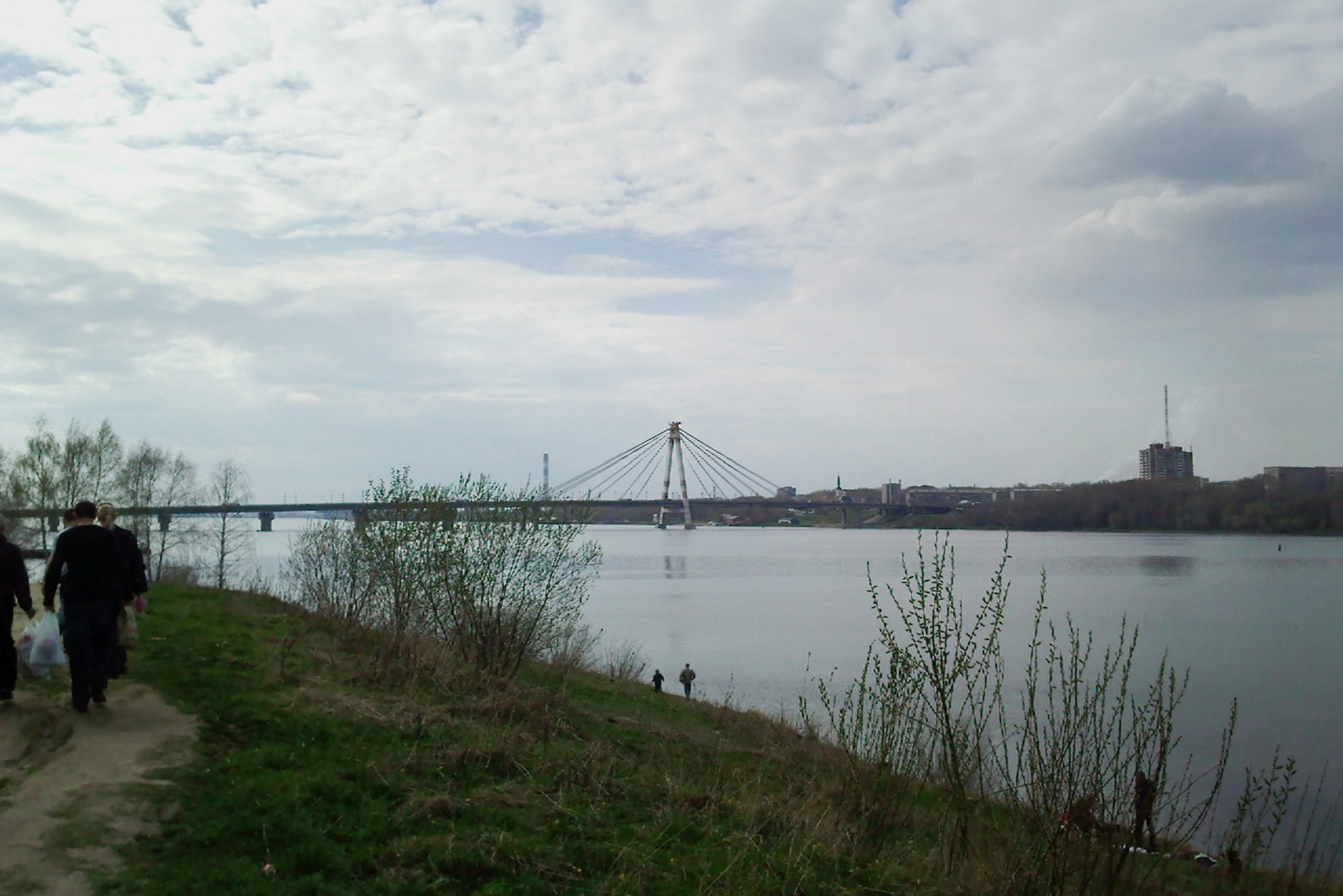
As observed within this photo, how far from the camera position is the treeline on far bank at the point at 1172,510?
84000 millimetres

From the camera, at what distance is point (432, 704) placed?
33.0 ft

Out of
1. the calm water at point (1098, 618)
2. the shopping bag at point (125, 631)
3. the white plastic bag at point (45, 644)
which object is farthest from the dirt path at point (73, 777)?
the calm water at point (1098, 618)

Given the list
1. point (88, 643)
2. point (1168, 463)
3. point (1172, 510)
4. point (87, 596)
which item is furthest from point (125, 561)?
point (1168, 463)

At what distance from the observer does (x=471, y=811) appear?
6727mm

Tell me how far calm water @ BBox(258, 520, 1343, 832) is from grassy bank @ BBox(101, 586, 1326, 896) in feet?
8.35

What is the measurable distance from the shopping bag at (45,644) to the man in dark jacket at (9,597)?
0.47 metres

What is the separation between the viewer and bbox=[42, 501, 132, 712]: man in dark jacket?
306 inches

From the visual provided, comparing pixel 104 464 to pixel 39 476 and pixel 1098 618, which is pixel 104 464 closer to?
pixel 39 476

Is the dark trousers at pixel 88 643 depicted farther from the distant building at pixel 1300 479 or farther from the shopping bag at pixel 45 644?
the distant building at pixel 1300 479

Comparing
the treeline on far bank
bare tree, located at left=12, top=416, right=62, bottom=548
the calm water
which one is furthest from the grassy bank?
the treeline on far bank

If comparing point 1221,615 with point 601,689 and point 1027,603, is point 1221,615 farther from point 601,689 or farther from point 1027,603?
point 601,689

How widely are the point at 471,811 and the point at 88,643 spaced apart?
11.1ft

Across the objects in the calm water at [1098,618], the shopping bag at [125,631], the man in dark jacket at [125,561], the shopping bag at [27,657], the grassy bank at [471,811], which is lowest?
the calm water at [1098,618]

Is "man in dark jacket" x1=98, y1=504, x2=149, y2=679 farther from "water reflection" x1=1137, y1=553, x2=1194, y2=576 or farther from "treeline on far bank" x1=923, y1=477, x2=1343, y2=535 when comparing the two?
"treeline on far bank" x1=923, y1=477, x2=1343, y2=535
